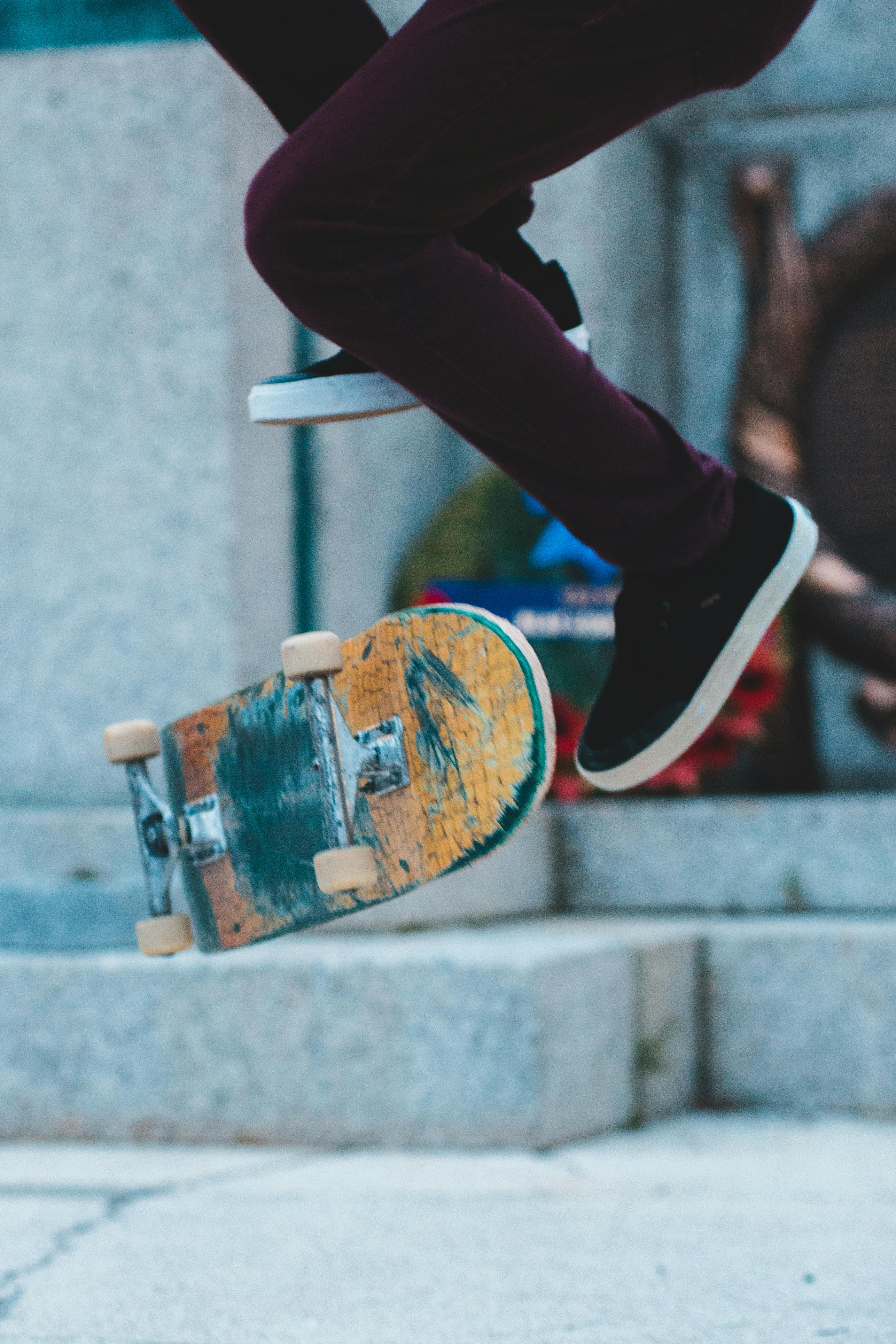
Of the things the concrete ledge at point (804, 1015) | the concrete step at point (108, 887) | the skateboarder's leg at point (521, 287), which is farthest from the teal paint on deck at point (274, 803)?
the concrete ledge at point (804, 1015)

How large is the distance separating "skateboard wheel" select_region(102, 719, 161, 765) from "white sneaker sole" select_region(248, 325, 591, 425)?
45 cm

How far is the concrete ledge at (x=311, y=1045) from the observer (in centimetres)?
271

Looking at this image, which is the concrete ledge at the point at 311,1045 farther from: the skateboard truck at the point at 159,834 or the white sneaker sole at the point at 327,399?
the white sneaker sole at the point at 327,399

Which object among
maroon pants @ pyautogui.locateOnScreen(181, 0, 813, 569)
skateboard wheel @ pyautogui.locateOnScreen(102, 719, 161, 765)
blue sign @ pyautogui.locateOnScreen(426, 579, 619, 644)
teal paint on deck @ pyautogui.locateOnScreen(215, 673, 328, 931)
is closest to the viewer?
maroon pants @ pyautogui.locateOnScreen(181, 0, 813, 569)

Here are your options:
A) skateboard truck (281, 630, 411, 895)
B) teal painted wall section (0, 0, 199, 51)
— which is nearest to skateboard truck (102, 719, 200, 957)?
skateboard truck (281, 630, 411, 895)

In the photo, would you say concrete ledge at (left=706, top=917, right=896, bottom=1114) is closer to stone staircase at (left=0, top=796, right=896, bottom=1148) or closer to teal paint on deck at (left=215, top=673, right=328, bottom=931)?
stone staircase at (left=0, top=796, right=896, bottom=1148)

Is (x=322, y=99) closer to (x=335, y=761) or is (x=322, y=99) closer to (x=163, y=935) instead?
(x=335, y=761)

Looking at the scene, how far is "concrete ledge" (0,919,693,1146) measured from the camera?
271cm

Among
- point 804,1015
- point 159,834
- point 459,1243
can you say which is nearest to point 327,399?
point 159,834

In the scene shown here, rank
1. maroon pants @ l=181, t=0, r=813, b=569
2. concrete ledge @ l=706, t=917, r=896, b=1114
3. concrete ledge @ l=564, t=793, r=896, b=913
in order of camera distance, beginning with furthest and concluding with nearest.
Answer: concrete ledge @ l=564, t=793, r=896, b=913 < concrete ledge @ l=706, t=917, r=896, b=1114 < maroon pants @ l=181, t=0, r=813, b=569

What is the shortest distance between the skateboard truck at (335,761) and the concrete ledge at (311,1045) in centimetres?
110

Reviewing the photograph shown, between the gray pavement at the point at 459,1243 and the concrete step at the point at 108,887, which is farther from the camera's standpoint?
the concrete step at the point at 108,887

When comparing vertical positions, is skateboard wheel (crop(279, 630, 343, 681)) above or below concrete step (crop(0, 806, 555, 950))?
above

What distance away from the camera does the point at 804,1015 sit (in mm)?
3104
